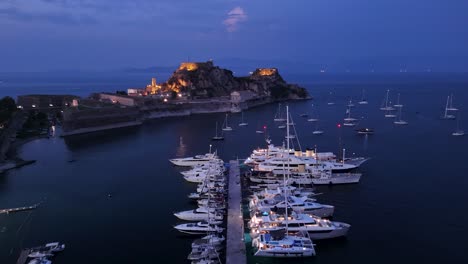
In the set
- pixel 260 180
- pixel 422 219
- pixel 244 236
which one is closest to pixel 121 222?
pixel 244 236

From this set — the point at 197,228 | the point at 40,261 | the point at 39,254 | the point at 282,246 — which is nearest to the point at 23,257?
the point at 39,254

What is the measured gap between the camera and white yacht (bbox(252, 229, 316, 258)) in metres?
15.7

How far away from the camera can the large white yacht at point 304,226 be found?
17.2m

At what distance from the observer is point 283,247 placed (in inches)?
622

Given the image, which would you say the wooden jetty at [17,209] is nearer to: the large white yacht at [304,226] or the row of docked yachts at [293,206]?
the row of docked yachts at [293,206]

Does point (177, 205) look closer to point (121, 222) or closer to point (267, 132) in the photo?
point (121, 222)

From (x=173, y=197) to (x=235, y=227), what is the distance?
667cm

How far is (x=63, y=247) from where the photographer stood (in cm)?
1705

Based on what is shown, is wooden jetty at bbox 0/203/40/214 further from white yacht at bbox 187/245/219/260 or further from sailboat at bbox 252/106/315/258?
sailboat at bbox 252/106/315/258

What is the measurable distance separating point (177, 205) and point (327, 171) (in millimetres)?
9400

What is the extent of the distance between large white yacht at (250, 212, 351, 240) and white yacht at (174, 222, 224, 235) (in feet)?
5.56

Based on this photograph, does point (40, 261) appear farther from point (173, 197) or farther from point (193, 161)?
point (193, 161)

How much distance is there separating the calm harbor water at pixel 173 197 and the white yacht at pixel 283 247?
347 millimetres

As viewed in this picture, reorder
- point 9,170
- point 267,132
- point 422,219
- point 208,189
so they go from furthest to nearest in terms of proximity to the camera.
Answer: point 267,132
point 9,170
point 208,189
point 422,219
